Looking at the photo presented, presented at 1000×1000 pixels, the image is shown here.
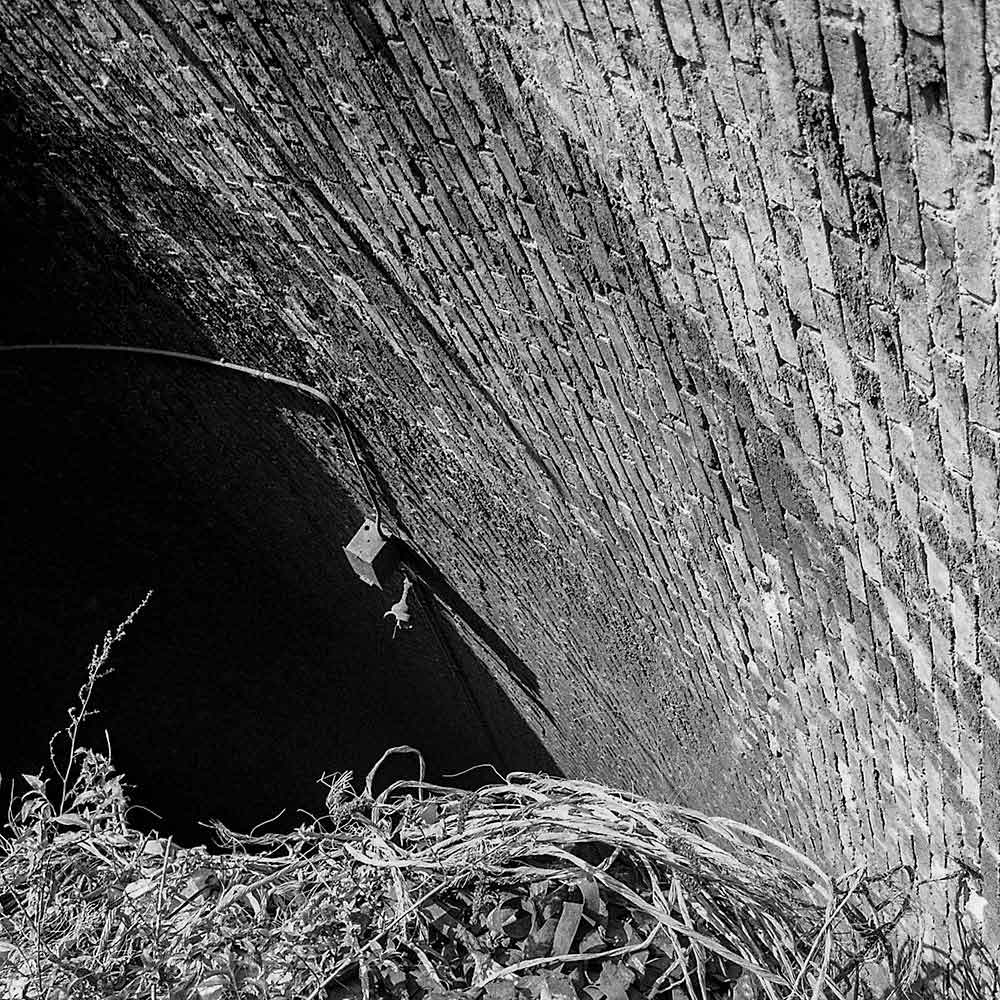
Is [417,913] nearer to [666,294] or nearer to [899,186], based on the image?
[666,294]

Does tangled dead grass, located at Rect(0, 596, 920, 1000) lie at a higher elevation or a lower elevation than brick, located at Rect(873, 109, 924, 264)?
lower

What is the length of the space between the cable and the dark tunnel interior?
50 millimetres

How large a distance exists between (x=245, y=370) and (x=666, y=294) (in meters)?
2.31

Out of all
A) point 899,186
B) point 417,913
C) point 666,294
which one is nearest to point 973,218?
point 899,186

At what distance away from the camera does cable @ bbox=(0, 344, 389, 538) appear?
13.3 feet

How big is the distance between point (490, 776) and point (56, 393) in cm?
351

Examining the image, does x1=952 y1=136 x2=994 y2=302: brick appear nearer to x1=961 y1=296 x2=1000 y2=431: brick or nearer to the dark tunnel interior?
x1=961 y1=296 x2=1000 y2=431: brick

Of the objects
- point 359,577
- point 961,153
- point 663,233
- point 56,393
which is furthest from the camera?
point 359,577

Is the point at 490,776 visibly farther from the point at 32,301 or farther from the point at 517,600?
the point at 32,301

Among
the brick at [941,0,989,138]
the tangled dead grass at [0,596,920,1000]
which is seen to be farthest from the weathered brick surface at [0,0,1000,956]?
the tangled dead grass at [0,596,920,1000]

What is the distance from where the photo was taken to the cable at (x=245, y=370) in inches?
160

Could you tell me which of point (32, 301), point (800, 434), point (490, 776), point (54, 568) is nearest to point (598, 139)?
point (800, 434)

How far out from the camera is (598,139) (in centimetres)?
198

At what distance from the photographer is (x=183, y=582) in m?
5.89
